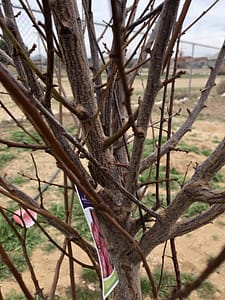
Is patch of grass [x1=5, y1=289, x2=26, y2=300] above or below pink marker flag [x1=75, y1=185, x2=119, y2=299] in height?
below

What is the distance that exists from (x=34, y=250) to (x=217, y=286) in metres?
1.30

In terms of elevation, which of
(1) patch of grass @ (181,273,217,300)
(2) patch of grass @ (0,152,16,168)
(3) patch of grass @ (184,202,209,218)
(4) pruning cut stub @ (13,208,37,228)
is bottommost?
(1) patch of grass @ (181,273,217,300)

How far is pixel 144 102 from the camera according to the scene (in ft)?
1.77

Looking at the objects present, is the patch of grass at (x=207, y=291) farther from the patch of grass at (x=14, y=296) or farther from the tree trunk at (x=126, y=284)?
the tree trunk at (x=126, y=284)

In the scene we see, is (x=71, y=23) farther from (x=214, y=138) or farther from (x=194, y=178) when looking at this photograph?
(x=214, y=138)

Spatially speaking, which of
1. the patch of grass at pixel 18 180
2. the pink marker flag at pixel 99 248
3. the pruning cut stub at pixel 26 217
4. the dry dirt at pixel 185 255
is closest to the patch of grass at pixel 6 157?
the dry dirt at pixel 185 255

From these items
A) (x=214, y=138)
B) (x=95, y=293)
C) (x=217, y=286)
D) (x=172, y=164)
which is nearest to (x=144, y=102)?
(x=95, y=293)

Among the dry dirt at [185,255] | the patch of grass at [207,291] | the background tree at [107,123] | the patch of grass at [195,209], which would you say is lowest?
the dry dirt at [185,255]

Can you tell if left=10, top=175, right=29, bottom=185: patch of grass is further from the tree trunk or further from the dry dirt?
the tree trunk

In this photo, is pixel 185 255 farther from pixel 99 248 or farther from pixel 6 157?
pixel 6 157

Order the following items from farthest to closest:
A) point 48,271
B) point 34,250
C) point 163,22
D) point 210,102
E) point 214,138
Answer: point 210,102 → point 214,138 → point 34,250 → point 48,271 → point 163,22

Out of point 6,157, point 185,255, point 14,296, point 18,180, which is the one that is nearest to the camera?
point 14,296

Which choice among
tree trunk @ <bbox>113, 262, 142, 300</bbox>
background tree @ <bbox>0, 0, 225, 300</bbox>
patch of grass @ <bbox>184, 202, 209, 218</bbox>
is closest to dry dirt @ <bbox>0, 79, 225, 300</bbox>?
patch of grass @ <bbox>184, 202, 209, 218</bbox>

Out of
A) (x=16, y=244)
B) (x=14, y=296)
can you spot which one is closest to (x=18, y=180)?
(x=16, y=244)
